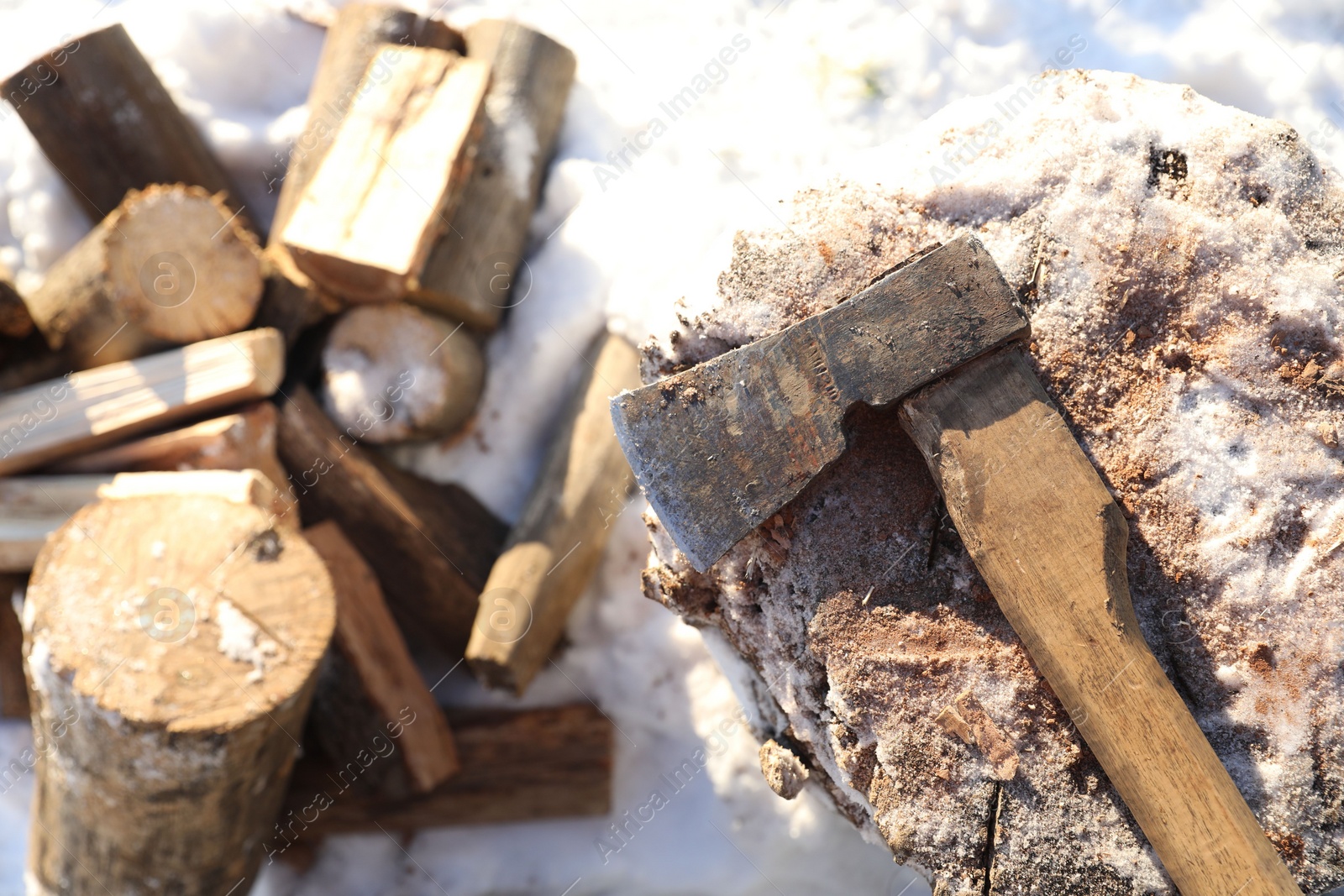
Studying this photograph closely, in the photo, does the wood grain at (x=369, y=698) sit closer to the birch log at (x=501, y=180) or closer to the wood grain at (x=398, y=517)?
the wood grain at (x=398, y=517)

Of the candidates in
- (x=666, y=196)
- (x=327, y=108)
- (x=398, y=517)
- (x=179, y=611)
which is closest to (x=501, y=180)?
(x=666, y=196)

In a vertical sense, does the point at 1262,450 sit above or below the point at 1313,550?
above

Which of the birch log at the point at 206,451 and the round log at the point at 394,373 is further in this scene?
the round log at the point at 394,373

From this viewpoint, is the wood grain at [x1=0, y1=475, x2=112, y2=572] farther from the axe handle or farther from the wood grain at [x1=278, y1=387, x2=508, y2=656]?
the axe handle

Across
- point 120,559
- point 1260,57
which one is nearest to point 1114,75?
point 1260,57

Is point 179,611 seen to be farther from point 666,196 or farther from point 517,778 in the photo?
point 666,196

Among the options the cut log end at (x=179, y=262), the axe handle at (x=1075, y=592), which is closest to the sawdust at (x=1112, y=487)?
the axe handle at (x=1075, y=592)

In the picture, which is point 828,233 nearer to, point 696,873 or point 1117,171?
point 1117,171
